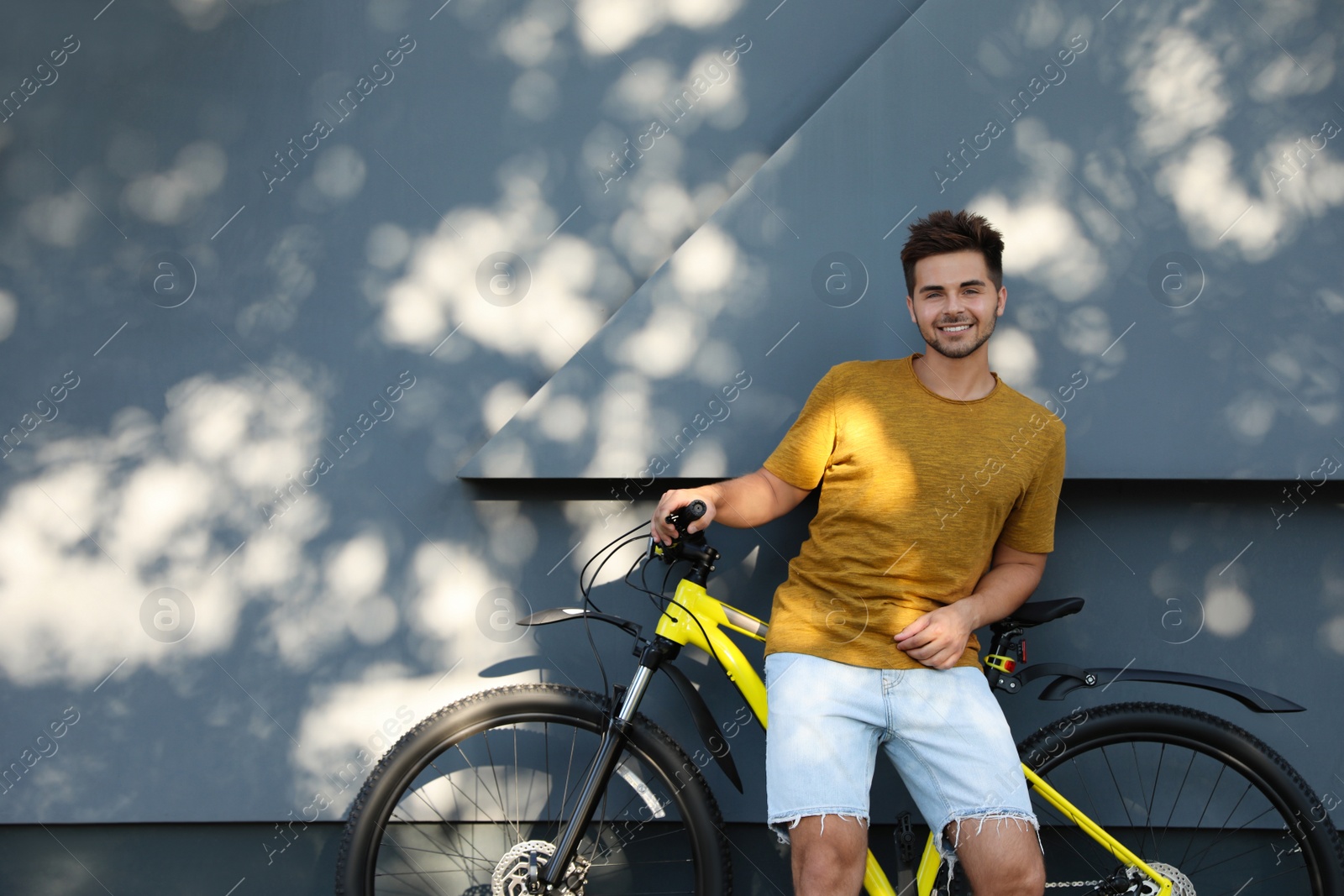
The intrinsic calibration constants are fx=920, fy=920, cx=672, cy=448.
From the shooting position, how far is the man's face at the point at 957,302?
7.30 feet

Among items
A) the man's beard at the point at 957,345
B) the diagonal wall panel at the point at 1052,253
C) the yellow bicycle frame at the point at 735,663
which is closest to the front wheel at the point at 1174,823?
the yellow bicycle frame at the point at 735,663

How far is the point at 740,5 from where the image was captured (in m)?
2.85

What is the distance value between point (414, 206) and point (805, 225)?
1206 millimetres

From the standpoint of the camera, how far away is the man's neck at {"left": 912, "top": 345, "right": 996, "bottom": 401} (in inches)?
90.3

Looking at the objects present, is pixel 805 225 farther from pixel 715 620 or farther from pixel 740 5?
pixel 715 620

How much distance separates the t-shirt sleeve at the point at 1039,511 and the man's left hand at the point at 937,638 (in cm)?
30

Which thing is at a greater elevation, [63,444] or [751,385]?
[63,444]

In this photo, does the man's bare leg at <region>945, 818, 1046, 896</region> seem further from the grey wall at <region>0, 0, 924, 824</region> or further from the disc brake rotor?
the grey wall at <region>0, 0, 924, 824</region>

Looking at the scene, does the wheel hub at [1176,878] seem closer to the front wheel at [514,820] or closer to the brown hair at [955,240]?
the front wheel at [514,820]

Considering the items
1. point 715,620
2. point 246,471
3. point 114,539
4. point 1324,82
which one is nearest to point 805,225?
point 715,620

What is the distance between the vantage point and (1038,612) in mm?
2320

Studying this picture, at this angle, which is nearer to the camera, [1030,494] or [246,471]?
[1030,494]

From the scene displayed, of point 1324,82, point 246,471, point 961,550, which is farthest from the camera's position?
point 246,471

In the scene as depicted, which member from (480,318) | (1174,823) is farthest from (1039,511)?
(480,318)
